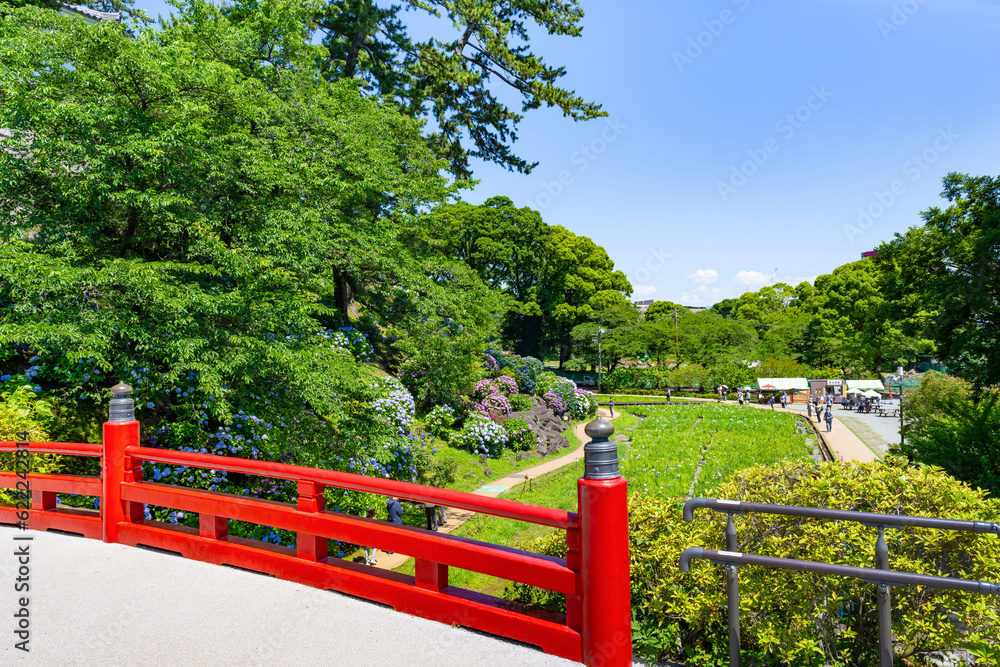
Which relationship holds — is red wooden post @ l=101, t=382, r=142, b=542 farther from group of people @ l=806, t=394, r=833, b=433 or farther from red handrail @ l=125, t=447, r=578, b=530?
group of people @ l=806, t=394, r=833, b=433

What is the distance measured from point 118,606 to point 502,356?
72.9 feet

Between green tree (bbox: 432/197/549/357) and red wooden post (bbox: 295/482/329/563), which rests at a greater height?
green tree (bbox: 432/197/549/357)

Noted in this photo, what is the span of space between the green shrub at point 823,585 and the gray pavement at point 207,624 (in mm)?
1059

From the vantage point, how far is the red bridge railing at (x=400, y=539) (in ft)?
10.4

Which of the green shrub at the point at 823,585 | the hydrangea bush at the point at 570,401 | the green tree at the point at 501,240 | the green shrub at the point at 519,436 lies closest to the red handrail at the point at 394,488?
the green shrub at the point at 823,585

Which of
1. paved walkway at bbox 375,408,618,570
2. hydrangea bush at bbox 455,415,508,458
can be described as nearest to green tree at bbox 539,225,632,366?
paved walkway at bbox 375,408,618,570

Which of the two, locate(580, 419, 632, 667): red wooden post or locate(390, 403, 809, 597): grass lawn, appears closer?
locate(580, 419, 632, 667): red wooden post

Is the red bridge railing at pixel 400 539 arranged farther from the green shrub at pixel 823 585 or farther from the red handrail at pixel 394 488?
the green shrub at pixel 823 585

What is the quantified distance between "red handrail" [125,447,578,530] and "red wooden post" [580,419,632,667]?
0.64ft

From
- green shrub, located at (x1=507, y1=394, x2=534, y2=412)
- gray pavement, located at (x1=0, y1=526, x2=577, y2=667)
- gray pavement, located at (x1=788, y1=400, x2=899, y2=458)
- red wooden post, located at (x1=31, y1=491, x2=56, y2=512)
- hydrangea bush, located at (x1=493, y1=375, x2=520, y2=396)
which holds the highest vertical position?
red wooden post, located at (x1=31, y1=491, x2=56, y2=512)

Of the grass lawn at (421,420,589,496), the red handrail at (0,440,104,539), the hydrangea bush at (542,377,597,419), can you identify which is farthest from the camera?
the hydrangea bush at (542,377,597,419)

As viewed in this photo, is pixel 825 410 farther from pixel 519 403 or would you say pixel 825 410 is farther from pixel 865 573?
pixel 865 573

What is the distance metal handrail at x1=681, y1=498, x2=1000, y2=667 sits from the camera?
2.75 m

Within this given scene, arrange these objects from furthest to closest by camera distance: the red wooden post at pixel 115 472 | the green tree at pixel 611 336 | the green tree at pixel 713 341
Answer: the green tree at pixel 713 341 < the green tree at pixel 611 336 < the red wooden post at pixel 115 472
